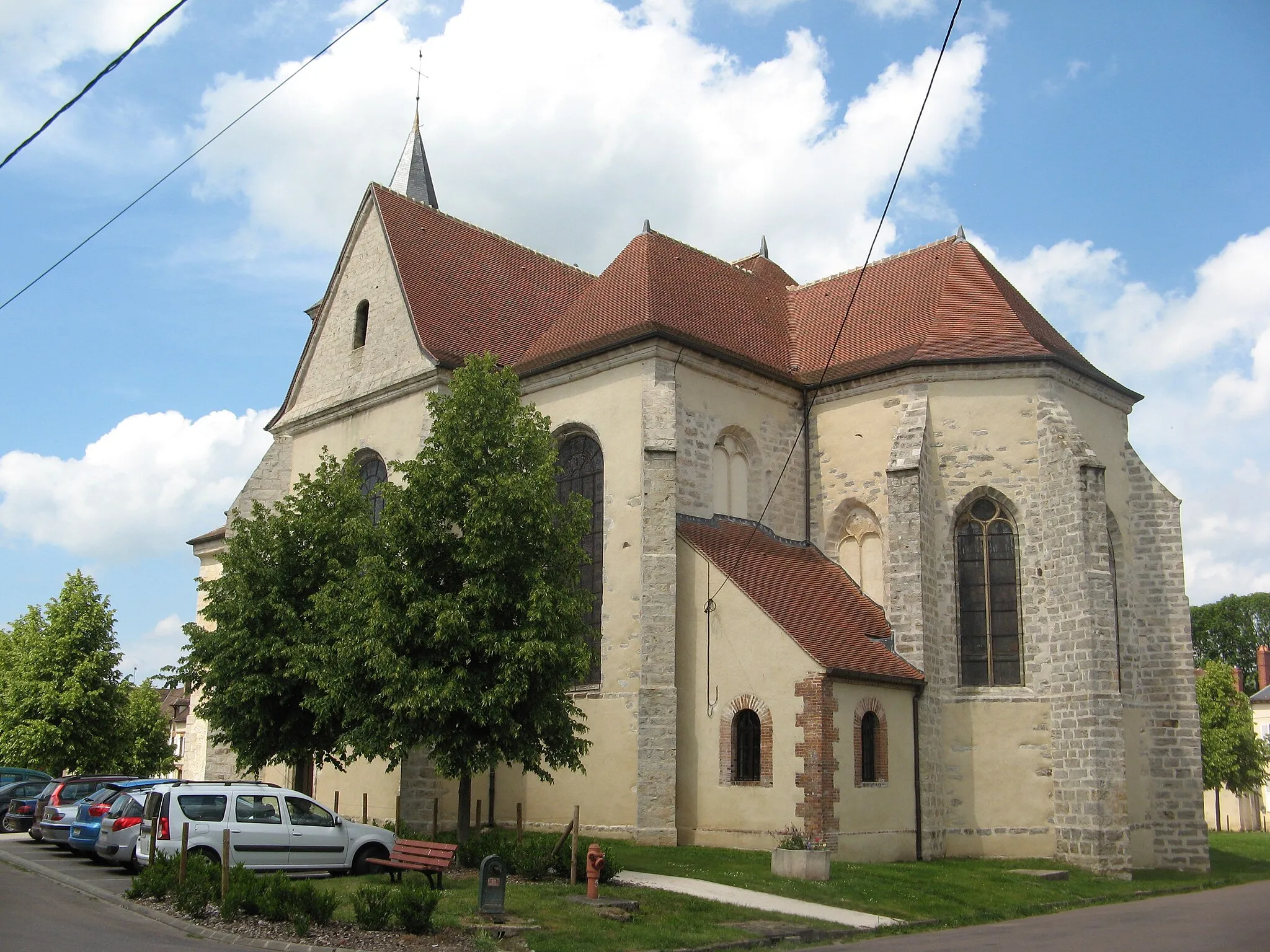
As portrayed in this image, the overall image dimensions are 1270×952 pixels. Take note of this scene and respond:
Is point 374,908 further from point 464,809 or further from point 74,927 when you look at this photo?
point 464,809

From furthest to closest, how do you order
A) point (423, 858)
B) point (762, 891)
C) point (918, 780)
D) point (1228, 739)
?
1. point (1228, 739)
2. point (918, 780)
3. point (762, 891)
4. point (423, 858)

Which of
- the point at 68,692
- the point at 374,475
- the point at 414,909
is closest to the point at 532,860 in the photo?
the point at 414,909

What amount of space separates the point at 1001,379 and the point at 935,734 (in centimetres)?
772

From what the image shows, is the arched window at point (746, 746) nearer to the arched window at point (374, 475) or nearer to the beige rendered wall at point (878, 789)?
the beige rendered wall at point (878, 789)

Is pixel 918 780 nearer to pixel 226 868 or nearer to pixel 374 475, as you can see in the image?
pixel 226 868

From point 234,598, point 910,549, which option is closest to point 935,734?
point 910,549

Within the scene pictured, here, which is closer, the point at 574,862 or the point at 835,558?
the point at 574,862

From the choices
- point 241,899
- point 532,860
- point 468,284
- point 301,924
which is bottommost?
point 301,924

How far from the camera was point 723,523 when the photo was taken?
85.4ft

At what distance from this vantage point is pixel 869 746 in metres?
23.0

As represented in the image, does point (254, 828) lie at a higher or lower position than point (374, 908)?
higher

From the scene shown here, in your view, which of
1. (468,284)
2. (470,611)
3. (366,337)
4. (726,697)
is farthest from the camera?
(468,284)

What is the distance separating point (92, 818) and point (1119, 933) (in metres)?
15.3

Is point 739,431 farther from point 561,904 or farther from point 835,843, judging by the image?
point 561,904
